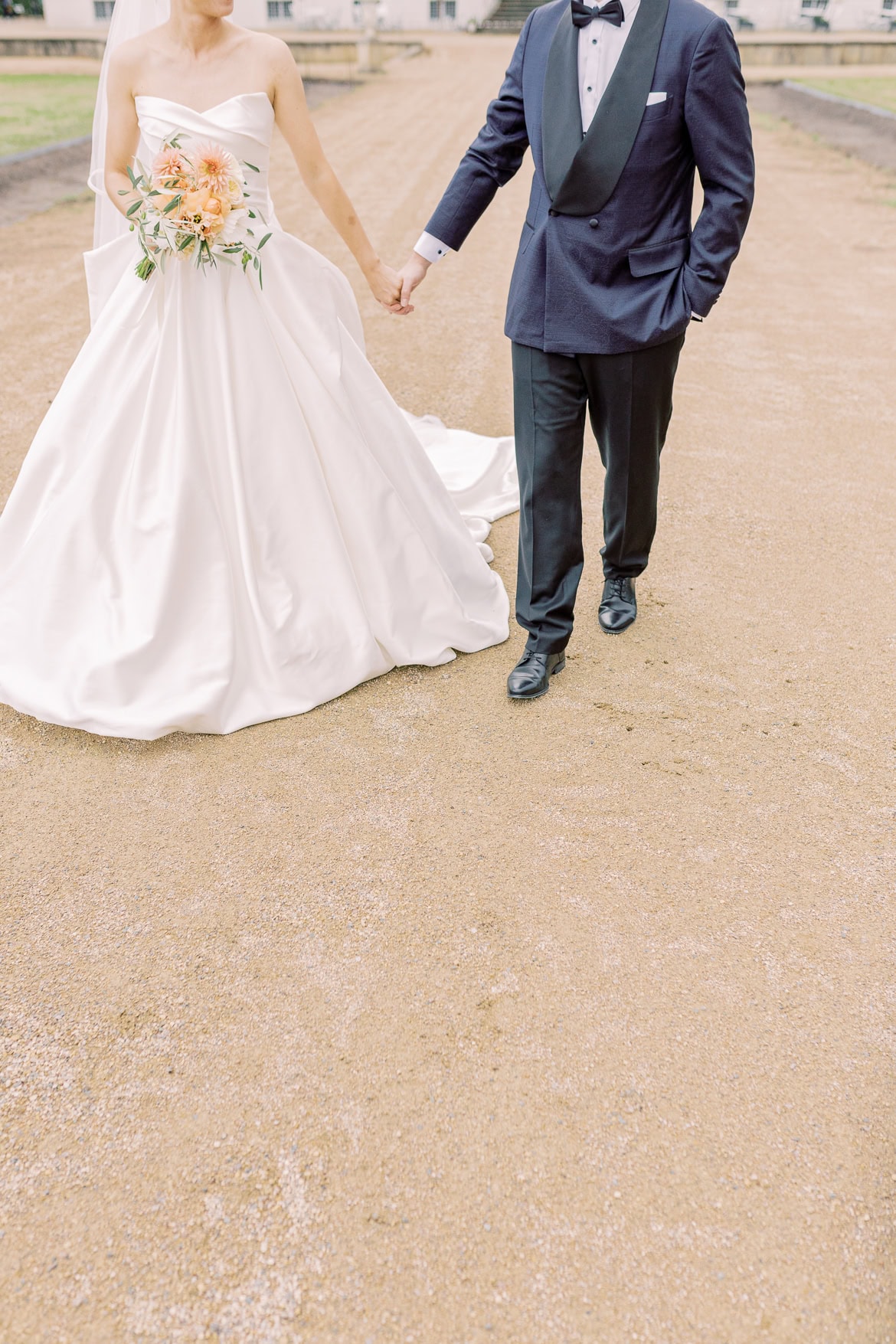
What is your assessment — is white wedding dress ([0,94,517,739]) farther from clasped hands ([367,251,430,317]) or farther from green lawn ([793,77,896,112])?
green lawn ([793,77,896,112])

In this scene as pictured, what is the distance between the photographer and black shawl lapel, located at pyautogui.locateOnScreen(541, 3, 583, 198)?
2.87 meters

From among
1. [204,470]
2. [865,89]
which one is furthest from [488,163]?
[865,89]

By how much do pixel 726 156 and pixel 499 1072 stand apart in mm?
2435

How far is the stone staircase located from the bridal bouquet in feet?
149

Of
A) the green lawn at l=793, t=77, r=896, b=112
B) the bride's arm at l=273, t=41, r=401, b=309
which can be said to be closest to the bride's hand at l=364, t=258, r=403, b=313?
the bride's arm at l=273, t=41, r=401, b=309

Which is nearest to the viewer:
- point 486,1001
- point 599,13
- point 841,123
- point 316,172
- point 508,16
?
point 486,1001

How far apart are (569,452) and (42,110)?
1859 centimetres

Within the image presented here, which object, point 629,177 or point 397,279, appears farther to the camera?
point 397,279

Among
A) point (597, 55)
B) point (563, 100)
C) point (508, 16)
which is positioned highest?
point (508, 16)

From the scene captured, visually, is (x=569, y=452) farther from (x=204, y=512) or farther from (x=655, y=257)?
(x=204, y=512)

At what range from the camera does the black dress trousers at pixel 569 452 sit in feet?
10.5

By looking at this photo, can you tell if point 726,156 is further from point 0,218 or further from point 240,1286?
point 0,218

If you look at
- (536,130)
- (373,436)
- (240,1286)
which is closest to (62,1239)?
(240,1286)

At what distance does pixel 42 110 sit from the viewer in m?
17.9
